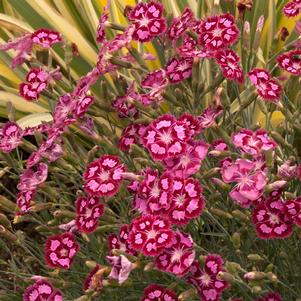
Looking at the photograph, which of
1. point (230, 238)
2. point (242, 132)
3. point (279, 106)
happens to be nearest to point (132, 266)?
point (230, 238)

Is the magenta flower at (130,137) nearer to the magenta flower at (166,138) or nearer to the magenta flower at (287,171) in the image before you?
the magenta flower at (166,138)

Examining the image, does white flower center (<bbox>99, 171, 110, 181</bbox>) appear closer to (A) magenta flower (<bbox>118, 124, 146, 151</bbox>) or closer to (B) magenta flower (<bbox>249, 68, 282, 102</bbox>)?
(A) magenta flower (<bbox>118, 124, 146, 151</bbox>)

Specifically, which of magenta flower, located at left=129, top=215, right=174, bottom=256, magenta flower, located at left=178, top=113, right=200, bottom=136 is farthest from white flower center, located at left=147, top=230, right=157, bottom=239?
magenta flower, located at left=178, top=113, right=200, bottom=136

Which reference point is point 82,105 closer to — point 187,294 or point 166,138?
point 166,138

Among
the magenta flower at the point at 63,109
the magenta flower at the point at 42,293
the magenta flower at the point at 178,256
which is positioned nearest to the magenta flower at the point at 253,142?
the magenta flower at the point at 178,256

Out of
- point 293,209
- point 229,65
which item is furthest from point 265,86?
point 293,209
